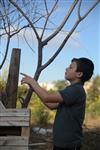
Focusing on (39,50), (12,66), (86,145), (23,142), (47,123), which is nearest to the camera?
(23,142)

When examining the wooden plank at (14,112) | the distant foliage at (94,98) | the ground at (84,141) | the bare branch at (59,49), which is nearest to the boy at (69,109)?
the wooden plank at (14,112)

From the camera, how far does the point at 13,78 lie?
5.37 m

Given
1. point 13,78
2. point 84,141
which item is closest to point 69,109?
point 13,78

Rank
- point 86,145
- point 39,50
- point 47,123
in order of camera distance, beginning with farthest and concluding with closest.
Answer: point 47,123, point 86,145, point 39,50

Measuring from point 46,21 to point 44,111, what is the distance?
5.85m

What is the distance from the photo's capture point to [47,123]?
11562 millimetres

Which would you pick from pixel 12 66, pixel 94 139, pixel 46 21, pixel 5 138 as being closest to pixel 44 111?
pixel 94 139

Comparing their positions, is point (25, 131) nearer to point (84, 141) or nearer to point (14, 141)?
point (14, 141)

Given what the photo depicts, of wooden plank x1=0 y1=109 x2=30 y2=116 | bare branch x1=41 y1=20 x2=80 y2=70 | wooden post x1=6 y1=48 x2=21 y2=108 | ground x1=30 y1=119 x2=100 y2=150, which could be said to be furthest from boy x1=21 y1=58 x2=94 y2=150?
ground x1=30 y1=119 x2=100 y2=150

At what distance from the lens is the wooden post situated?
212 inches

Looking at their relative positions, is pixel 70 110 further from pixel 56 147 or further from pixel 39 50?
pixel 39 50

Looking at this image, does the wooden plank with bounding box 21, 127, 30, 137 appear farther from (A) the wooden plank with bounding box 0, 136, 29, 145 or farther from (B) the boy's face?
(B) the boy's face

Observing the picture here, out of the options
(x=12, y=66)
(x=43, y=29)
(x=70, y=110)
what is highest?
(x=43, y=29)

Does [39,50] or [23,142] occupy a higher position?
[39,50]
